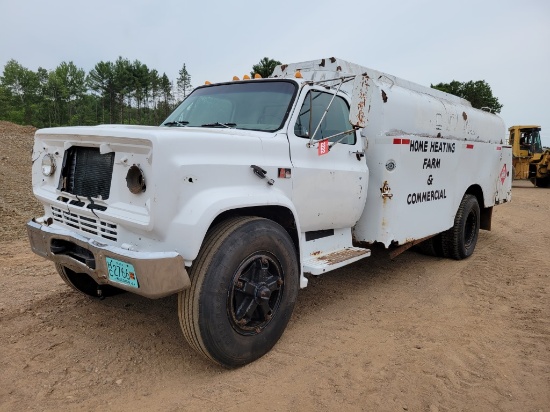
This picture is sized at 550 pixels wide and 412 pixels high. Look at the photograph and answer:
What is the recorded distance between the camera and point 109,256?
261cm

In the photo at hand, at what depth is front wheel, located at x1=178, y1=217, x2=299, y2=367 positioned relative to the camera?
2.72 m

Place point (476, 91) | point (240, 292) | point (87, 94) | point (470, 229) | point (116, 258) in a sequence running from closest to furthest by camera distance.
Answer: point (116, 258), point (240, 292), point (470, 229), point (476, 91), point (87, 94)

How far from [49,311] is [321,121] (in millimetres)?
3020

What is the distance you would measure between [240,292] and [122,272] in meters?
0.82

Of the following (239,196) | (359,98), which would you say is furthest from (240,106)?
(239,196)

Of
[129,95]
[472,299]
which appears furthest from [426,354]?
[129,95]

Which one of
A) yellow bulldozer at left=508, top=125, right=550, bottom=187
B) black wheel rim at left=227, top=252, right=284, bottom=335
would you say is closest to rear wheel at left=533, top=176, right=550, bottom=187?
yellow bulldozer at left=508, top=125, right=550, bottom=187

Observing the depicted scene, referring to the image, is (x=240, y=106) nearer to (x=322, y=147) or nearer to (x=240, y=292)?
(x=322, y=147)

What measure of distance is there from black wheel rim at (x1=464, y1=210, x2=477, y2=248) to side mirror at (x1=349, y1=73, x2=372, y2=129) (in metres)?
3.64

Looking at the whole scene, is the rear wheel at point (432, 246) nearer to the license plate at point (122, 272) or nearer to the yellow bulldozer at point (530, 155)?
the license plate at point (122, 272)

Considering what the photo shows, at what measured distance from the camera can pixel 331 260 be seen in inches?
150

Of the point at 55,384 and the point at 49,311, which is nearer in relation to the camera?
the point at 55,384

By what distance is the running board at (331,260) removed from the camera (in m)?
3.54

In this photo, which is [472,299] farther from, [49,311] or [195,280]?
[49,311]
